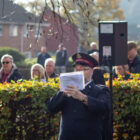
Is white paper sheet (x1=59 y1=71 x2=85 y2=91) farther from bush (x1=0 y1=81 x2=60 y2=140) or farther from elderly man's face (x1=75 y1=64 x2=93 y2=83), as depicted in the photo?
bush (x1=0 y1=81 x2=60 y2=140)

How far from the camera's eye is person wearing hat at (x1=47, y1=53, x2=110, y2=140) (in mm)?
4523

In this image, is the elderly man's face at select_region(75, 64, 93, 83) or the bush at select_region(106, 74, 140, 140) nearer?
the elderly man's face at select_region(75, 64, 93, 83)

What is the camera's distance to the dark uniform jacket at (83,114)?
15.0 ft

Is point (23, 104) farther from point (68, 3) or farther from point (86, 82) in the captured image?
point (86, 82)

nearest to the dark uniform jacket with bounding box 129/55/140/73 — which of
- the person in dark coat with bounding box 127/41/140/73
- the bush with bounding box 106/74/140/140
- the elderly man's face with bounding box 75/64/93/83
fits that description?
the person in dark coat with bounding box 127/41/140/73

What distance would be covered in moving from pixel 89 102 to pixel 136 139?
8.69 ft

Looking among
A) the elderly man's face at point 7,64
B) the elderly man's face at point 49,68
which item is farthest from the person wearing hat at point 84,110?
the elderly man's face at point 7,64

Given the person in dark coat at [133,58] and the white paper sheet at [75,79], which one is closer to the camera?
the white paper sheet at [75,79]

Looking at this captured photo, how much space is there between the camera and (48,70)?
9.91 m

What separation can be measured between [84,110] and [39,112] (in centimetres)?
231

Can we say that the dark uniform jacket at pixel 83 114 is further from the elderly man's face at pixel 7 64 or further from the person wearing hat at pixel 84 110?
the elderly man's face at pixel 7 64

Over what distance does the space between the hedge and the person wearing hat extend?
1.97 m

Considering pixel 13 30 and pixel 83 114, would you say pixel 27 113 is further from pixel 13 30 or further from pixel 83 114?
pixel 13 30

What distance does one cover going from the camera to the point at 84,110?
15.1 feet
